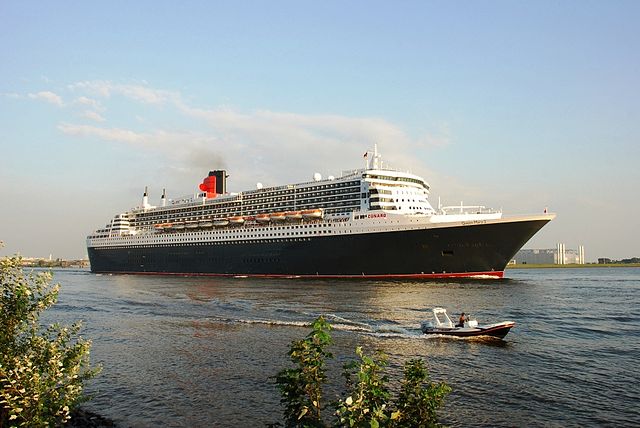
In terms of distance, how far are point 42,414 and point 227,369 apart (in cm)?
1139

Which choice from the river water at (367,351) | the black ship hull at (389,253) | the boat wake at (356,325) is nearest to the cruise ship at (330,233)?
the black ship hull at (389,253)

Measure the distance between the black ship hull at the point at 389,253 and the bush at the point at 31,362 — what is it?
161ft

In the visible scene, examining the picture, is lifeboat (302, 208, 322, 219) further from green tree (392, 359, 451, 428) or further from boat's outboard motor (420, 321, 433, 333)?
green tree (392, 359, 451, 428)

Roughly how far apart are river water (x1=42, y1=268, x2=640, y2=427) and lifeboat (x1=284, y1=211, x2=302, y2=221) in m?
25.4

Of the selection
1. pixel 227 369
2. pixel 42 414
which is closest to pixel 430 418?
pixel 42 414

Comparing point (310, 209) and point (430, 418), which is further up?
point (310, 209)

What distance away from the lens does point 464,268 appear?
55.4 meters

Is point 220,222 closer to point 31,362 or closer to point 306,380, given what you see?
point 31,362

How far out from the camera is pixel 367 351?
21.1 meters

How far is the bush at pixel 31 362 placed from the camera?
7320mm

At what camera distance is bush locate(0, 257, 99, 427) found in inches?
288

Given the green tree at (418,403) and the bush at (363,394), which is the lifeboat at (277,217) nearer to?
the bush at (363,394)

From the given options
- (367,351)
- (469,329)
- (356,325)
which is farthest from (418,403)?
(356,325)

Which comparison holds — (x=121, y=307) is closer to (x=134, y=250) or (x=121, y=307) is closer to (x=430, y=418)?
(x=430, y=418)
